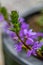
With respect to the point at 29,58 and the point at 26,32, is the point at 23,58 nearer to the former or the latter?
the point at 29,58

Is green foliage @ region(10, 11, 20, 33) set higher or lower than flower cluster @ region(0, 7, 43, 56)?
higher

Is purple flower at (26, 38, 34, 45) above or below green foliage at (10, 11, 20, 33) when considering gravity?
below

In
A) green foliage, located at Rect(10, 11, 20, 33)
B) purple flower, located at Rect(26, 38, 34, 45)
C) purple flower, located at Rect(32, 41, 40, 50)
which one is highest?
green foliage, located at Rect(10, 11, 20, 33)

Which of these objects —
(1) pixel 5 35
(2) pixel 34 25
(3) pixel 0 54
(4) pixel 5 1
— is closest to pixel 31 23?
(2) pixel 34 25

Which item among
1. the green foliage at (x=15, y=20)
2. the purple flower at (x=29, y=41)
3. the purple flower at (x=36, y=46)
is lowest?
the purple flower at (x=36, y=46)

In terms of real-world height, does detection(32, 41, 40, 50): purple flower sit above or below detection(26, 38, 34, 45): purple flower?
below

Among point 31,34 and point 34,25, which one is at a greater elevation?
point 31,34

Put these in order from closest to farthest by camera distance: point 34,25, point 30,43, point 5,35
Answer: point 30,43
point 5,35
point 34,25

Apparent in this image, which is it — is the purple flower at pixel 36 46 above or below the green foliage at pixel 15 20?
below

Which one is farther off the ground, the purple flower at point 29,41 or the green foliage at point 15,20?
the green foliage at point 15,20

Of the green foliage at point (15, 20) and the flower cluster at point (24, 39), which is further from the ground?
the green foliage at point (15, 20)

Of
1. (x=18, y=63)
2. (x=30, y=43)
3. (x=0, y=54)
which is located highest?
(x=30, y=43)
